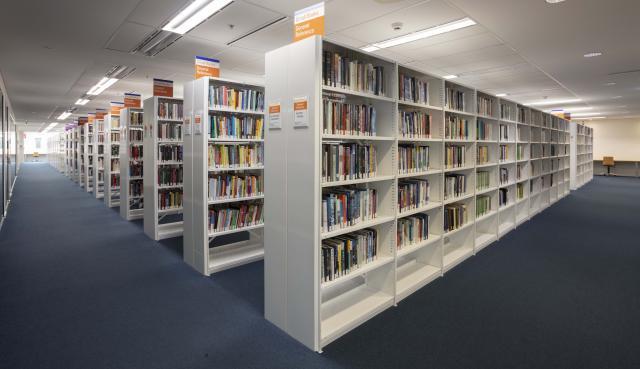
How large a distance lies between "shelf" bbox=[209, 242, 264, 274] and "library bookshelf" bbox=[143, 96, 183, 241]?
1.51 meters

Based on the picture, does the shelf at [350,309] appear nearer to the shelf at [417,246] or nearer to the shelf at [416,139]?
the shelf at [417,246]

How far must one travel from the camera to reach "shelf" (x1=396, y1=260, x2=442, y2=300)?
11.8ft

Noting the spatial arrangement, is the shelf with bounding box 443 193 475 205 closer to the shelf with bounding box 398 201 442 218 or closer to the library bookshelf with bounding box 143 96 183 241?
the shelf with bounding box 398 201 442 218

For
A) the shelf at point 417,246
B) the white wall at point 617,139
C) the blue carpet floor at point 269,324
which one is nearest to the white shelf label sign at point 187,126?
the blue carpet floor at point 269,324

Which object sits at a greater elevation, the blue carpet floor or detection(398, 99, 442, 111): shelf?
detection(398, 99, 442, 111): shelf

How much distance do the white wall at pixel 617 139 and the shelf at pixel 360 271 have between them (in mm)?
21432

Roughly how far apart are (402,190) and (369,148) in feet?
2.23

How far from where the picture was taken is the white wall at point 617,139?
17875mm

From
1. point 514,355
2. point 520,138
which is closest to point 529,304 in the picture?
point 514,355

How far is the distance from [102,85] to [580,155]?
54.4 ft

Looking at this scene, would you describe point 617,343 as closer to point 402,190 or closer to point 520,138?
point 402,190

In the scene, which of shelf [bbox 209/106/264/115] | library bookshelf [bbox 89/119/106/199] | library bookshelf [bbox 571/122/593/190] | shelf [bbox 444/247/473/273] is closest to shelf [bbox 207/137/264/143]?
shelf [bbox 209/106/264/115]

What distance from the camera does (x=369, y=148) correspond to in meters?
3.22

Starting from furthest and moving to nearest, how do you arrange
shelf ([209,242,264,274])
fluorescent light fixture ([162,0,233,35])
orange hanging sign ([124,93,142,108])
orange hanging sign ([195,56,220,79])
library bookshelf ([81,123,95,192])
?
library bookshelf ([81,123,95,192]) → orange hanging sign ([124,93,142,108]) → orange hanging sign ([195,56,220,79]) → shelf ([209,242,264,274]) → fluorescent light fixture ([162,0,233,35])
